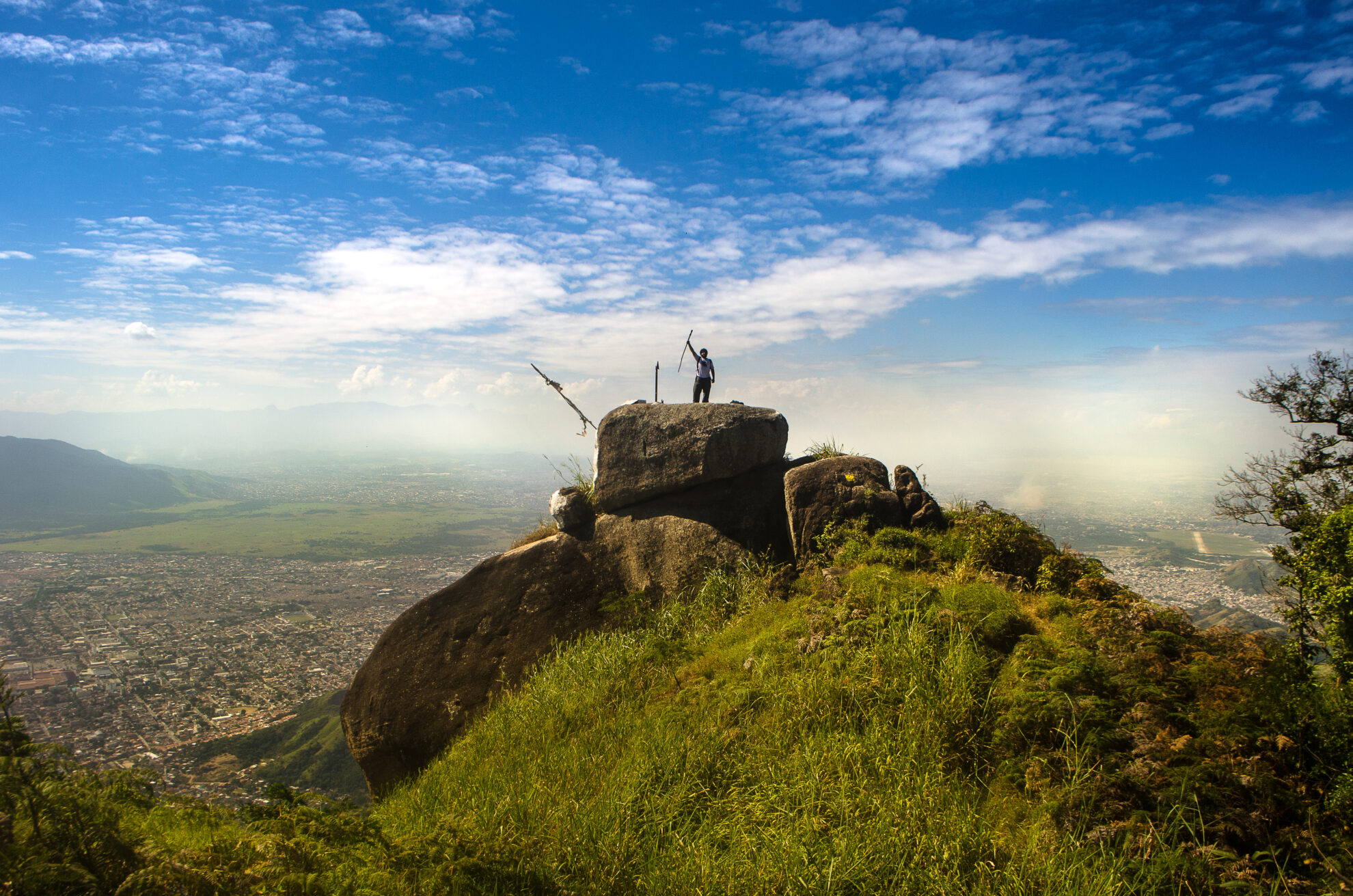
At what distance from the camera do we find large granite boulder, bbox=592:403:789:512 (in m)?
11.4

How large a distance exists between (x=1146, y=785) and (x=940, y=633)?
220 cm

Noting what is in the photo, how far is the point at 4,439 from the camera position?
15050 cm

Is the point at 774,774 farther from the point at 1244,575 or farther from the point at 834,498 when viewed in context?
the point at 1244,575

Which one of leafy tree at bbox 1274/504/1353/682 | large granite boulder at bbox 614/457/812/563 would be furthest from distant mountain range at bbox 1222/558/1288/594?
leafy tree at bbox 1274/504/1353/682

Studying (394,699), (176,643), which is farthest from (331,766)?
(176,643)

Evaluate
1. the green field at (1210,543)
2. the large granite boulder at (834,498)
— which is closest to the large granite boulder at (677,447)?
the large granite boulder at (834,498)

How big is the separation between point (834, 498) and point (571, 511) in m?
5.20

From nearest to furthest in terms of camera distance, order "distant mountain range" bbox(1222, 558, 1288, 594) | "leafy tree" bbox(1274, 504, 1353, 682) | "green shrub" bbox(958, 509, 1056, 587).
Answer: "leafy tree" bbox(1274, 504, 1353, 682) < "green shrub" bbox(958, 509, 1056, 587) < "distant mountain range" bbox(1222, 558, 1288, 594)

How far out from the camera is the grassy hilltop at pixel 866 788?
3.60 meters

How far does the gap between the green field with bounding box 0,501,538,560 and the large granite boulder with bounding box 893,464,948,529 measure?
74.1m

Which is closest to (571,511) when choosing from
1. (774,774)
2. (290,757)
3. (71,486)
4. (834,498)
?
(834,498)

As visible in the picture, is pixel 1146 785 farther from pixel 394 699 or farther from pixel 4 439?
pixel 4 439

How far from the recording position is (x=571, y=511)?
38.7 ft

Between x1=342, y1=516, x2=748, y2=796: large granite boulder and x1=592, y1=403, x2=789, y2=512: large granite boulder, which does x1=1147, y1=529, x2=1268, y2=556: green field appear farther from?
x1=342, y1=516, x2=748, y2=796: large granite boulder
